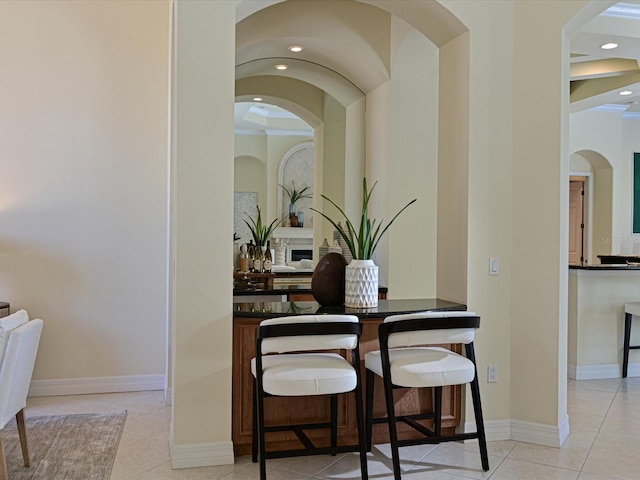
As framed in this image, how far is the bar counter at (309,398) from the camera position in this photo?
3.12 metres

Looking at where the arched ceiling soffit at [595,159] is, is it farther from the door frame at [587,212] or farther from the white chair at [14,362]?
the white chair at [14,362]

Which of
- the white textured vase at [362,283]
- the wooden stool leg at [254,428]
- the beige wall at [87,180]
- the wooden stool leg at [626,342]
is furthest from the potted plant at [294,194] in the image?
the wooden stool leg at [626,342]

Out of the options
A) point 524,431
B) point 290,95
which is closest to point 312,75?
point 290,95

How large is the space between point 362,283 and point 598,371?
10.0ft

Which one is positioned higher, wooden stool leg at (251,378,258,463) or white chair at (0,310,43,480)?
white chair at (0,310,43,480)

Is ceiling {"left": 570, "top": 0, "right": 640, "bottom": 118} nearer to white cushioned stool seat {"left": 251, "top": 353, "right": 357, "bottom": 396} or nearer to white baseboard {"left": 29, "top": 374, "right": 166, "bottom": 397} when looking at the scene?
white cushioned stool seat {"left": 251, "top": 353, "right": 357, "bottom": 396}

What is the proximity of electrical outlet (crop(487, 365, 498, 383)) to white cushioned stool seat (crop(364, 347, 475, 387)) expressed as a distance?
69 centimetres

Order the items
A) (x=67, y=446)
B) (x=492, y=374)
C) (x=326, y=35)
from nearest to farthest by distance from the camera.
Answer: (x=67, y=446)
(x=492, y=374)
(x=326, y=35)

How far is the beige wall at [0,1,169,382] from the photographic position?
4.30 meters

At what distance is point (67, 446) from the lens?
327 centimetres

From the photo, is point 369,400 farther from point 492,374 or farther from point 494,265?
point 494,265

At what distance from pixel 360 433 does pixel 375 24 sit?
→ 3194 mm

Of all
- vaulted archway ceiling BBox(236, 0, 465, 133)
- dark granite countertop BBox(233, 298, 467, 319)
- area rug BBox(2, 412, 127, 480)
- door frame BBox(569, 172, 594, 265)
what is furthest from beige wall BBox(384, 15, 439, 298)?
door frame BBox(569, 172, 594, 265)

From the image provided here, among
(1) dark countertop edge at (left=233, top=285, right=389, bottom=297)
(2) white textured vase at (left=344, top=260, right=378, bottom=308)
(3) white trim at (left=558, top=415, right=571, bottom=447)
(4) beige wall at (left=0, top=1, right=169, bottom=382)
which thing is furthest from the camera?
(1) dark countertop edge at (left=233, top=285, right=389, bottom=297)
